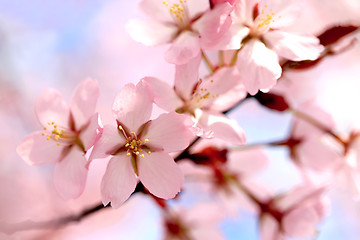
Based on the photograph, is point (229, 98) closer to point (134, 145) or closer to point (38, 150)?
point (134, 145)

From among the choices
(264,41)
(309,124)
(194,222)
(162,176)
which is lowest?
(194,222)

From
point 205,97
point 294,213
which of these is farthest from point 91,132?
point 294,213

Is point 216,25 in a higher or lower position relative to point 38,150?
higher

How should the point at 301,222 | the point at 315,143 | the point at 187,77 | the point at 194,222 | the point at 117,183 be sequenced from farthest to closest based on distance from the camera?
the point at 194,222, the point at 315,143, the point at 301,222, the point at 187,77, the point at 117,183

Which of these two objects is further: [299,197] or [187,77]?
[299,197]

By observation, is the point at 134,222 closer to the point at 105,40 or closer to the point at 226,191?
the point at 226,191

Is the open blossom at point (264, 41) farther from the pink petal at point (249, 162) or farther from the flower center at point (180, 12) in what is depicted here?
the pink petal at point (249, 162)

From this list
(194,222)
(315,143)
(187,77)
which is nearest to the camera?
(187,77)

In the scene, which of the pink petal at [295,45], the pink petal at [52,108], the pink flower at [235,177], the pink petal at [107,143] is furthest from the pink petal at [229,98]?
the pink flower at [235,177]
